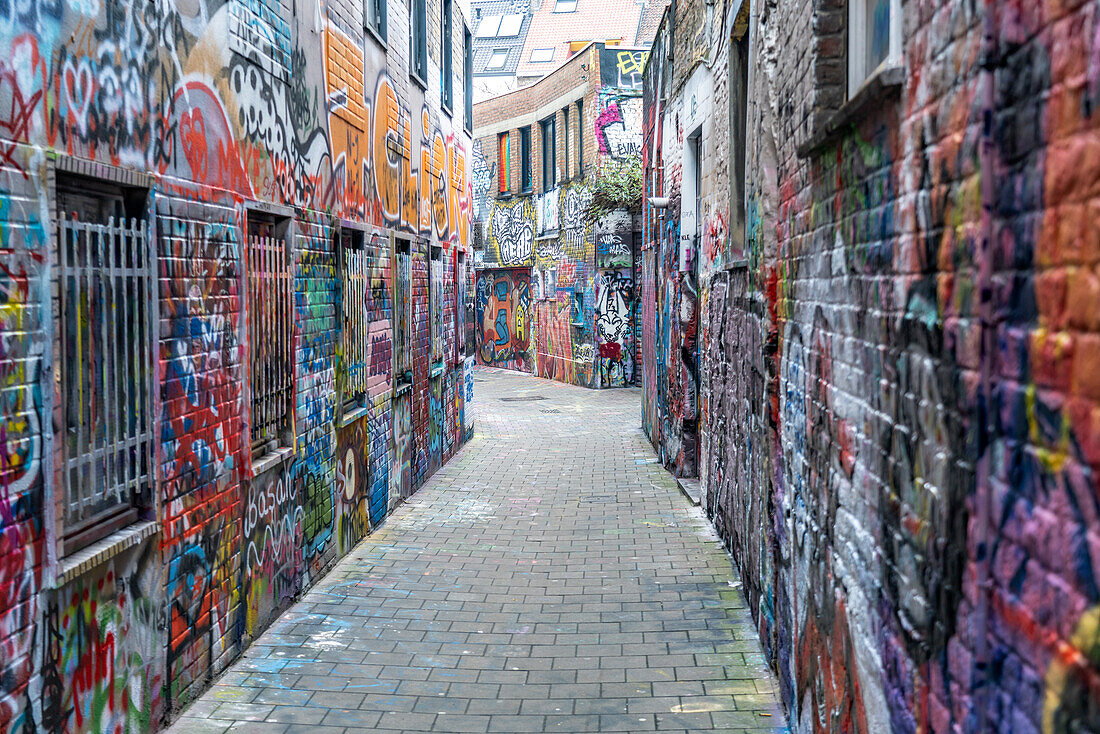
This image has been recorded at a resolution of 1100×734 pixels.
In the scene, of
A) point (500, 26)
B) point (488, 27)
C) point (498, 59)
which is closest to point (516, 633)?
point (498, 59)

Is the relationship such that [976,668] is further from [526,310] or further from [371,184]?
[526,310]

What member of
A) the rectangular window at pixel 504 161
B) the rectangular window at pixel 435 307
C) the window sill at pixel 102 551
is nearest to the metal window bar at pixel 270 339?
the window sill at pixel 102 551

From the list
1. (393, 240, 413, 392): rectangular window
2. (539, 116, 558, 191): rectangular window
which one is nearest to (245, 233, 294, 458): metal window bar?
(393, 240, 413, 392): rectangular window

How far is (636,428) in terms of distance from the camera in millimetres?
15992

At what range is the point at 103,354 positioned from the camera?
4297mm

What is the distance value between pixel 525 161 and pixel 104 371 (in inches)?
873

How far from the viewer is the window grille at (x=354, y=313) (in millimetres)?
8047

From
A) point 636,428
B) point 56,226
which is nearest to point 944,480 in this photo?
point 56,226

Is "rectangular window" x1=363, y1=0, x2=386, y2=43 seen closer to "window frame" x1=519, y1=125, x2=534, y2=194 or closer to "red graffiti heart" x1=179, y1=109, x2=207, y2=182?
"red graffiti heart" x1=179, y1=109, x2=207, y2=182

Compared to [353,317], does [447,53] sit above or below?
above

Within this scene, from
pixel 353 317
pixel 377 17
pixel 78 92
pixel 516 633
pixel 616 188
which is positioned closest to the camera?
pixel 78 92

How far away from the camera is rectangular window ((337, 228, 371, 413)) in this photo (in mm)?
7982

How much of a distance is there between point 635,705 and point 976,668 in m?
3.07

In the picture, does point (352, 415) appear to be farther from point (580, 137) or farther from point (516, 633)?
point (580, 137)
